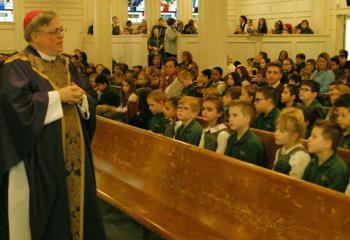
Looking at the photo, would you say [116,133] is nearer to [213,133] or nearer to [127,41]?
[213,133]

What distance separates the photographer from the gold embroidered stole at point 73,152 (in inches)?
147

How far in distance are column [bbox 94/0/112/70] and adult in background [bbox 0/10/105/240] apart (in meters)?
13.2

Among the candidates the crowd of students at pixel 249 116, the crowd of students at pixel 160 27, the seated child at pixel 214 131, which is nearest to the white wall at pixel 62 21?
the crowd of students at pixel 160 27

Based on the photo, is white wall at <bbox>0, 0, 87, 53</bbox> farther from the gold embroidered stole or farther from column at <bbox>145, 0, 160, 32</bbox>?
the gold embroidered stole

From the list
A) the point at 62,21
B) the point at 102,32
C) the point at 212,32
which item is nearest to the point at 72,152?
the point at 212,32

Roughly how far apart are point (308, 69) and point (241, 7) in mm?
12422

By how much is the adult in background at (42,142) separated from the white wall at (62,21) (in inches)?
748

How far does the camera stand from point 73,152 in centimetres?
377

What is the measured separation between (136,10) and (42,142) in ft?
69.2

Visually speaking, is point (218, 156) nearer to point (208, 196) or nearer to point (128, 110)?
point (208, 196)

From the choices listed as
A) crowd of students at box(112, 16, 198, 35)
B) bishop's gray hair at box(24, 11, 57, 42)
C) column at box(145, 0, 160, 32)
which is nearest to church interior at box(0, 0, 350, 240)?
bishop's gray hair at box(24, 11, 57, 42)

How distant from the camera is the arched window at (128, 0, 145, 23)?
78.5ft

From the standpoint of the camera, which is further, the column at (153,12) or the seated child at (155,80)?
the column at (153,12)

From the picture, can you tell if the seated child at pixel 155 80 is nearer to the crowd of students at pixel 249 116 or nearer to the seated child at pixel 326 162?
the crowd of students at pixel 249 116
